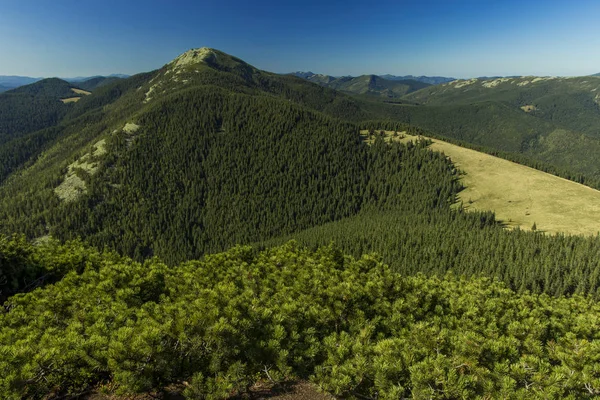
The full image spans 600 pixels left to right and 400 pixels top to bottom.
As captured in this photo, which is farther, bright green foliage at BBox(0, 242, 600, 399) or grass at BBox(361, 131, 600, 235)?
grass at BBox(361, 131, 600, 235)

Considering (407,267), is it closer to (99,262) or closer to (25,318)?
(99,262)

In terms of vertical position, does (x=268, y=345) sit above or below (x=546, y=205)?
above

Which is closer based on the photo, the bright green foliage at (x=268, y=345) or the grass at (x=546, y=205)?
the bright green foliage at (x=268, y=345)

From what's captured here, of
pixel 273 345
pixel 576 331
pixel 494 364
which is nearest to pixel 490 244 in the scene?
pixel 576 331

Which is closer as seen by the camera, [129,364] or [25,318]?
[129,364]

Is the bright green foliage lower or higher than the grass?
higher

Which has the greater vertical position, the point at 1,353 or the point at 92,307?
the point at 1,353

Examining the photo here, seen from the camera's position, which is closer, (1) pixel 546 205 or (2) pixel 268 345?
(2) pixel 268 345

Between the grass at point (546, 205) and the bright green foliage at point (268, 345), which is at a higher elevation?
the bright green foliage at point (268, 345)
